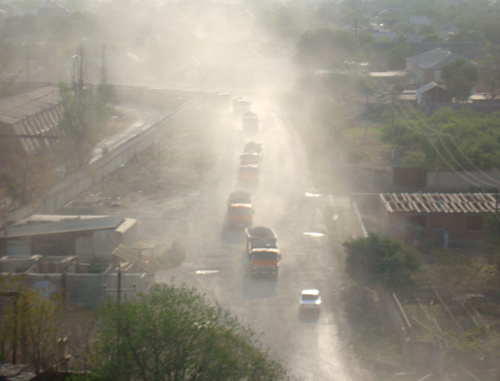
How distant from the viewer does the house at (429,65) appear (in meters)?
18.6

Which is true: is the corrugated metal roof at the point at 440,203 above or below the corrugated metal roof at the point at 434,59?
below

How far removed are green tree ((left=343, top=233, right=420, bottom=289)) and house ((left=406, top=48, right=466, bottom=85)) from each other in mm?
12516

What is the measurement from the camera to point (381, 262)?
596 centimetres

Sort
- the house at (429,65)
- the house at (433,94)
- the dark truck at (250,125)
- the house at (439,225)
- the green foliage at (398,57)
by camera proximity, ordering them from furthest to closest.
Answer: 1. the green foliage at (398,57)
2. the house at (429,65)
3. the house at (433,94)
4. the dark truck at (250,125)
5. the house at (439,225)

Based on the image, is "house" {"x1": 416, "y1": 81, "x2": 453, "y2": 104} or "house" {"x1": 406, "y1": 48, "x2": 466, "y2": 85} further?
"house" {"x1": 406, "y1": 48, "x2": 466, "y2": 85}

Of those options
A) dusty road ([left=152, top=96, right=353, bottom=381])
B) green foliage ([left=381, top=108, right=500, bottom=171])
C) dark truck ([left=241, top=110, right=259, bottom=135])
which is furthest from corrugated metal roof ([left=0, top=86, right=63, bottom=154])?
green foliage ([left=381, top=108, right=500, bottom=171])

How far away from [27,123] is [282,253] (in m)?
6.34

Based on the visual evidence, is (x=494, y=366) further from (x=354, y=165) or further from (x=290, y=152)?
(x=290, y=152)

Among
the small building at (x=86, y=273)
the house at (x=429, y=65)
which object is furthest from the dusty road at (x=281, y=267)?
the house at (x=429, y=65)

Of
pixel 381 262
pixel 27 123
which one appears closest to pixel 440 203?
pixel 381 262

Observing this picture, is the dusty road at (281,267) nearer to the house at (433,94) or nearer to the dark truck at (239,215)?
the dark truck at (239,215)

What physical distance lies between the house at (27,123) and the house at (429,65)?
1047 cm

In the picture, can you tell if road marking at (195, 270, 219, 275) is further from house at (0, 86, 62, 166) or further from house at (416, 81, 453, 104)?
house at (416, 81, 453, 104)

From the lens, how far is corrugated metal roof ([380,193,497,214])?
24.4 ft
